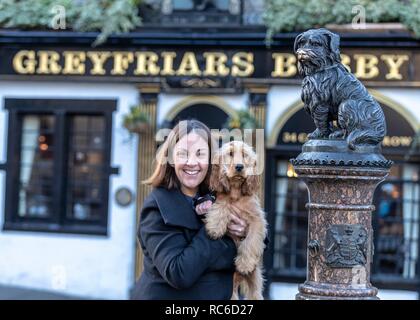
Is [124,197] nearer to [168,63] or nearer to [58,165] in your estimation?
[58,165]

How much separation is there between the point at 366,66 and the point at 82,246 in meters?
4.65

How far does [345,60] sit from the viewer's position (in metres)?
10.8

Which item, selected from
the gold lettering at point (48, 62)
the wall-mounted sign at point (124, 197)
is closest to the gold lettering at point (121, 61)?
the gold lettering at point (48, 62)

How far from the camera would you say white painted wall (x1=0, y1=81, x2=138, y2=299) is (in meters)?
11.4

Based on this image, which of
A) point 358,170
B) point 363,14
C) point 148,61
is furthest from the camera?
point 148,61

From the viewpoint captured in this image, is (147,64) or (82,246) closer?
(147,64)

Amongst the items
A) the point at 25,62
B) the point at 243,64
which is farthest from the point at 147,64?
the point at 25,62

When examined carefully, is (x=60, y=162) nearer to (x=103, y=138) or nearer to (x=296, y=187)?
(x=103, y=138)

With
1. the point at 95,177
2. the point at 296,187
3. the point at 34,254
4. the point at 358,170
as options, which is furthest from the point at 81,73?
the point at 358,170

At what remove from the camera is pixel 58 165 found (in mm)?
11664

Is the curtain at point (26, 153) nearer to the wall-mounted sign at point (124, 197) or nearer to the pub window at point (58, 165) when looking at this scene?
the pub window at point (58, 165)

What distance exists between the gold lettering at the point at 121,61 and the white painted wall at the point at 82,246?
8.4 inches

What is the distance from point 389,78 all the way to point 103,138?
4058 millimetres

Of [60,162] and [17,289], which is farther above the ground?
[60,162]
